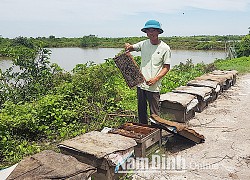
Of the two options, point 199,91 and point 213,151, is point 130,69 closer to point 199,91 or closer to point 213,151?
point 213,151

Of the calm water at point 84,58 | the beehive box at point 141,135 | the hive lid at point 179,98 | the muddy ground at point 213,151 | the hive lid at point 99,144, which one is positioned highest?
the calm water at point 84,58

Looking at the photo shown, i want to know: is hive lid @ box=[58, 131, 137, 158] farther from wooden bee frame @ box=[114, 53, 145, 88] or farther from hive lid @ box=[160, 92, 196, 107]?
hive lid @ box=[160, 92, 196, 107]

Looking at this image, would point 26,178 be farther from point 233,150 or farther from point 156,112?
point 233,150

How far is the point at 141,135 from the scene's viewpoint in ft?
13.2

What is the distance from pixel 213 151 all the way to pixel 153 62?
5.67 ft

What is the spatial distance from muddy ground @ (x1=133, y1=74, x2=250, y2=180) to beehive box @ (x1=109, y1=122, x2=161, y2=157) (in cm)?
29

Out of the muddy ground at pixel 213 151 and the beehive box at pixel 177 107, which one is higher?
the beehive box at pixel 177 107

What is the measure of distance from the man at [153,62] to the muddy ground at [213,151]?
85 centimetres

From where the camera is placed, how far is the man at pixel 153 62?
440 cm

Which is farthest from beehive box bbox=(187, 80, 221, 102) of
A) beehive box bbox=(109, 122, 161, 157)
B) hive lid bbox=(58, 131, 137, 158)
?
hive lid bbox=(58, 131, 137, 158)

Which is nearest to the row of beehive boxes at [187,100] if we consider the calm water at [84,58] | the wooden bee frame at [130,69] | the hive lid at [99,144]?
the wooden bee frame at [130,69]

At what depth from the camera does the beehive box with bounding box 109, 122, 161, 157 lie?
13.0ft

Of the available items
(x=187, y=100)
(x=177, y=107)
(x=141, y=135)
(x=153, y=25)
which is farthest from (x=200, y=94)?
(x=141, y=135)

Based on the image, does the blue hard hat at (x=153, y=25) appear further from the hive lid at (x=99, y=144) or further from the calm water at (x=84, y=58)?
the calm water at (x=84, y=58)
